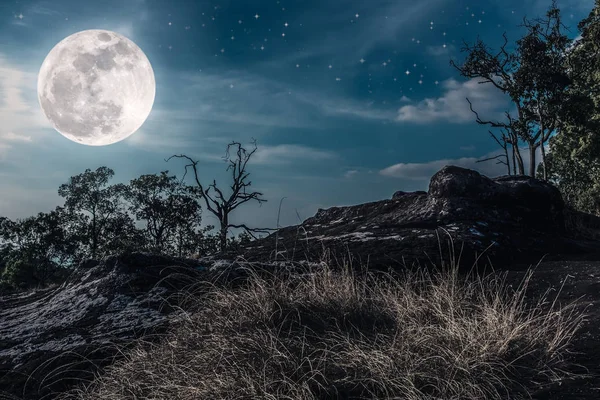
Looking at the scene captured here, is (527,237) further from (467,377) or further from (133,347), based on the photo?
(133,347)

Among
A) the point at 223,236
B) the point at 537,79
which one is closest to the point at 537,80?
the point at 537,79

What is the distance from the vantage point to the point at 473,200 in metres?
8.10

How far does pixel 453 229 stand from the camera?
24.0 ft

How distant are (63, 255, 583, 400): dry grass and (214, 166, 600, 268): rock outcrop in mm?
1474

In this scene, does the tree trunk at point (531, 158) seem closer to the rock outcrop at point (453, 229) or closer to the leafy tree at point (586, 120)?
the leafy tree at point (586, 120)

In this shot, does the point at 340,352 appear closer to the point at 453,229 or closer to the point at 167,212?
the point at 453,229

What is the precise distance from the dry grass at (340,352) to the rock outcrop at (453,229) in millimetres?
1474

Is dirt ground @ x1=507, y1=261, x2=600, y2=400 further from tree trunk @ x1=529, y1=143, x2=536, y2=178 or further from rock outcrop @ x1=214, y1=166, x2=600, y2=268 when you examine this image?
tree trunk @ x1=529, y1=143, x2=536, y2=178

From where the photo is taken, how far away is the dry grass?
354cm

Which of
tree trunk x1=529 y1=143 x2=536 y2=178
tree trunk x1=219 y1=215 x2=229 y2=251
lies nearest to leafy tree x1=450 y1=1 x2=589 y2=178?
tree trunk x1=529 y1=143 x2=536 y2=178

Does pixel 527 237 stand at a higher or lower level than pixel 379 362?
higher

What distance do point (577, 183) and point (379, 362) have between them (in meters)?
31.3

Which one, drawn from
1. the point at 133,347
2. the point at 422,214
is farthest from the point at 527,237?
the point at 133,347

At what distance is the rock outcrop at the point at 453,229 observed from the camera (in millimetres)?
6887
